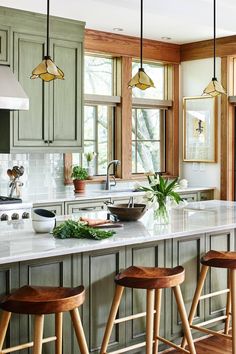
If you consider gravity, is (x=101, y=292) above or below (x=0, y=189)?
below

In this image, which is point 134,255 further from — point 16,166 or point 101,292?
point 16,166

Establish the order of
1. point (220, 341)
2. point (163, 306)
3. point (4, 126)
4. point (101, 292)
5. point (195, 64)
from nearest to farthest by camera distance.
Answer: point (101, 292) < point (163, 306) < point (220, 341) < point (4, 126) < point (195, 64)

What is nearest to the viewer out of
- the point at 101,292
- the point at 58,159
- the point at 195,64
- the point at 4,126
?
the point at 101,292

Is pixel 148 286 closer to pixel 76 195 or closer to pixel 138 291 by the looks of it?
pixel 138 291

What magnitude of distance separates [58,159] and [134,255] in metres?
3.22

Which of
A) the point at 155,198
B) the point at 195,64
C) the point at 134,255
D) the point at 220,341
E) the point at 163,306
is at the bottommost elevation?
the point at 220,341

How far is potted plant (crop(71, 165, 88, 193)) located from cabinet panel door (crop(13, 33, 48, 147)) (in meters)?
0.61

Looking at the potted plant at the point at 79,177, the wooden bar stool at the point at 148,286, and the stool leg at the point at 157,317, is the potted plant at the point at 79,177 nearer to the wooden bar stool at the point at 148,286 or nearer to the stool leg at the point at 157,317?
the stool leg at the point at 157,317

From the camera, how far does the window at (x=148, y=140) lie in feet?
25.8

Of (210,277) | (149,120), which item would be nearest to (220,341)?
(210,277)

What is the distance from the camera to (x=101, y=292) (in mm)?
3738

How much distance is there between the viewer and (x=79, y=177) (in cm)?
677

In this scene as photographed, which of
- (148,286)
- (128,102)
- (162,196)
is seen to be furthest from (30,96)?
(148,286)

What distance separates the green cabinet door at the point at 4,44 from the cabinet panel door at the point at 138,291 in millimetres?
2881
